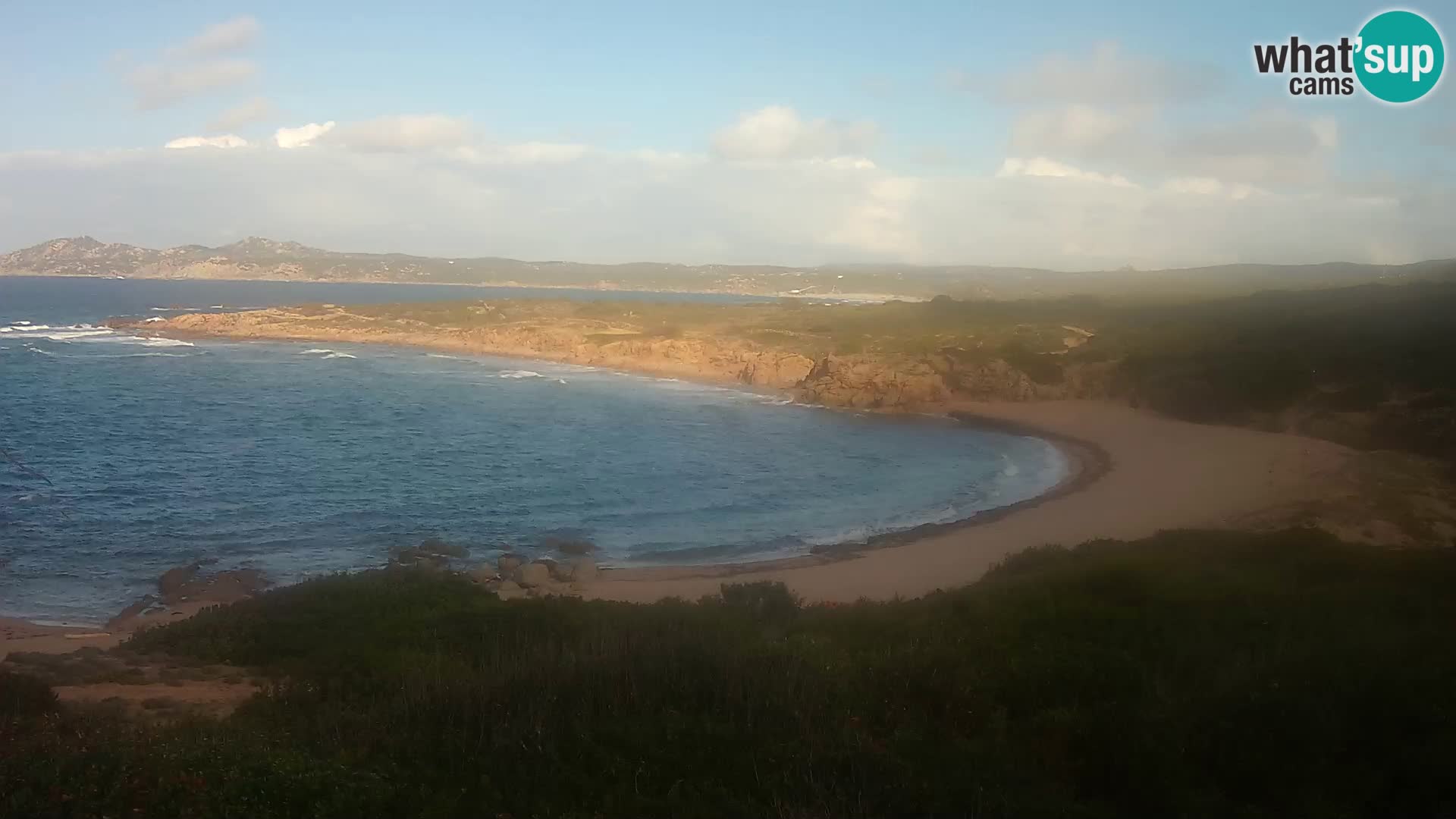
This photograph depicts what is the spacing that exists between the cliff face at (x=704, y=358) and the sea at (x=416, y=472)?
385 cm

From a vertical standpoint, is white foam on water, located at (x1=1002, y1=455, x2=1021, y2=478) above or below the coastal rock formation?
below

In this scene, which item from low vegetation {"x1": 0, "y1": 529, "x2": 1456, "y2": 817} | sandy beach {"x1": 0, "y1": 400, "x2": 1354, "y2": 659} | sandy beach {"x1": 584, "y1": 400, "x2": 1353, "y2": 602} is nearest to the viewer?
low vegetation {"x1": 0, "y1": 529, "x2": 1456, "y2": 817}

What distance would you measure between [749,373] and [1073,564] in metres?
45.6

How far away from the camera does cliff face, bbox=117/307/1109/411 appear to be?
48531 millimetres

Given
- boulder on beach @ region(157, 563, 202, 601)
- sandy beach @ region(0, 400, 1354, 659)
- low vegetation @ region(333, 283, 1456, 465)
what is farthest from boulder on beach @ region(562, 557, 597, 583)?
low vegetation @ region(333, 283, 1456, 465)

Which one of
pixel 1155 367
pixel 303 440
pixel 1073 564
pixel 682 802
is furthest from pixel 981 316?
pixel 682 802

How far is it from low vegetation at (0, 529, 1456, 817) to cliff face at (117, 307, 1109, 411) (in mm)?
37372

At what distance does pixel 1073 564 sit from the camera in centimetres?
1473

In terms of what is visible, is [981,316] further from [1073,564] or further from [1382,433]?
[1073,564]

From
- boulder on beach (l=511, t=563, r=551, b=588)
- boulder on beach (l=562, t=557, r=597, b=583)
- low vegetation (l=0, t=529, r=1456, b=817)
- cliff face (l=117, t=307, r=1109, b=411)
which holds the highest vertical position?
cliff face (l=117, t=307, r=1109, b=411)

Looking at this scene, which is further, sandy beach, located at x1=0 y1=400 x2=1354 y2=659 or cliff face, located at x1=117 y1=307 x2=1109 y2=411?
cliff face, located at x1=117 y1=307 x2=1109 y2=411

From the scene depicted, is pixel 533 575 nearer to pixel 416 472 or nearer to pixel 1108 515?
pixel 416 472

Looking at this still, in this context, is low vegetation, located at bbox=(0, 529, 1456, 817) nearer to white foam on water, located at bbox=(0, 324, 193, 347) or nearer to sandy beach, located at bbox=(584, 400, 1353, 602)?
sandy beach, located at bbox=(584, 400, 1353, 602)

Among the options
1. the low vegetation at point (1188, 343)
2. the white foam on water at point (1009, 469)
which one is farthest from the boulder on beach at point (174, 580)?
the low vegetation at point (1188, 343)
